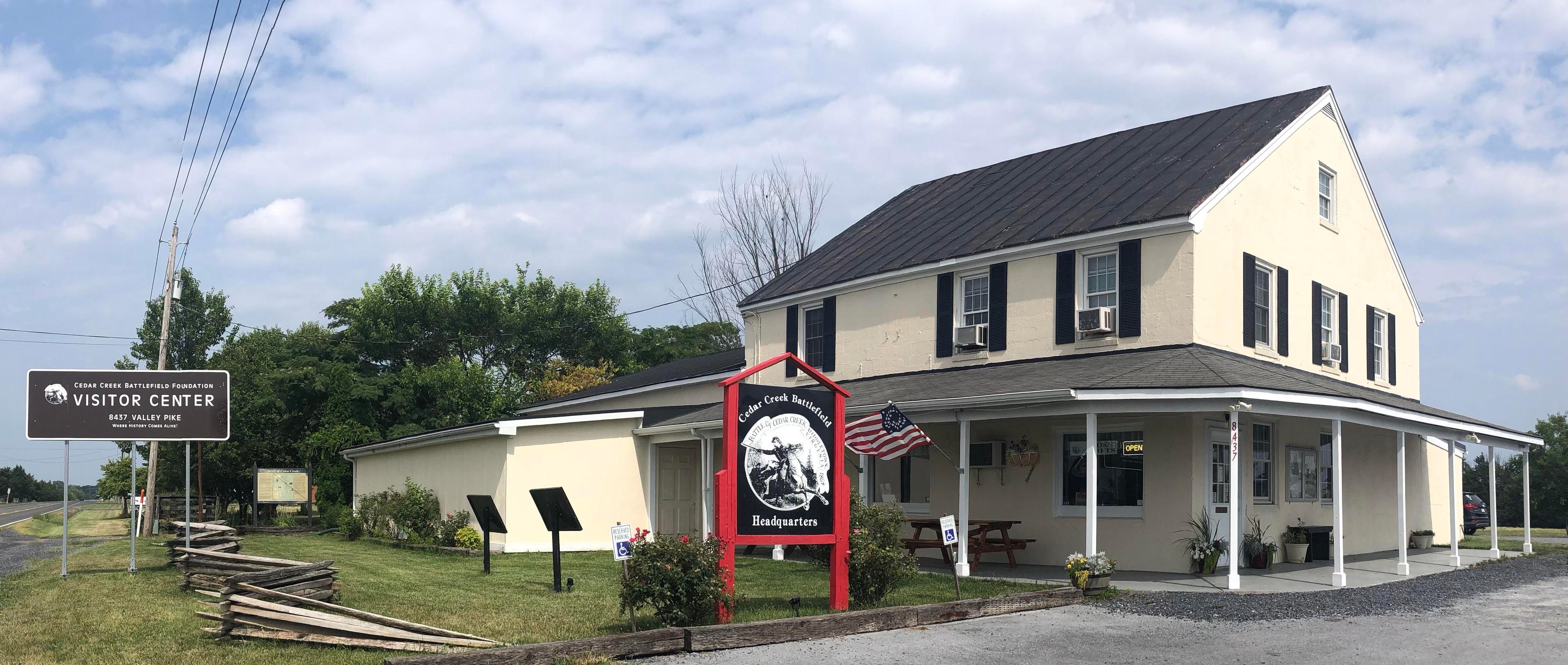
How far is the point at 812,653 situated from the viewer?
9.59 m

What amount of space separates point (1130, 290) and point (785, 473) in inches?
332

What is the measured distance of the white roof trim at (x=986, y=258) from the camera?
1717cm

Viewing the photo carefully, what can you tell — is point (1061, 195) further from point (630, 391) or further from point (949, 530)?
point (630, 391)

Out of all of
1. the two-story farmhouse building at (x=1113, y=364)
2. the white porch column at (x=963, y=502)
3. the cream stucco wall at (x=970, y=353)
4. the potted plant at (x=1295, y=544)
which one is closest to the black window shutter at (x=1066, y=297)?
the two-story farmhouse building at (x=1113, y=364)

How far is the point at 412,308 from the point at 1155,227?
36.6 m

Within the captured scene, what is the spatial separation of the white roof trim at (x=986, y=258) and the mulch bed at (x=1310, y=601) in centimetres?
564

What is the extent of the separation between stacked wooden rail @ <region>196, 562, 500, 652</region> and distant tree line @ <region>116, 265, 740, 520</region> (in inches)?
885

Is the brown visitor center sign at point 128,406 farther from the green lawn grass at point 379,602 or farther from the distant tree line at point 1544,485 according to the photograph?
the distant tree line at point 1544,485

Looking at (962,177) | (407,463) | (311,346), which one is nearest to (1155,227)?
(962,177)

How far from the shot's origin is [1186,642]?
10.6 m

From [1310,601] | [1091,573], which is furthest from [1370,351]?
[1091,573]

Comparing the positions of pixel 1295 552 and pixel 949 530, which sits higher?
pixel 949 530

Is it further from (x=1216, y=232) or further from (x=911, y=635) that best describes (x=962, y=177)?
(x=911, y=635)

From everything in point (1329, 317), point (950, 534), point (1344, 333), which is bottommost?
point (950, 534)
